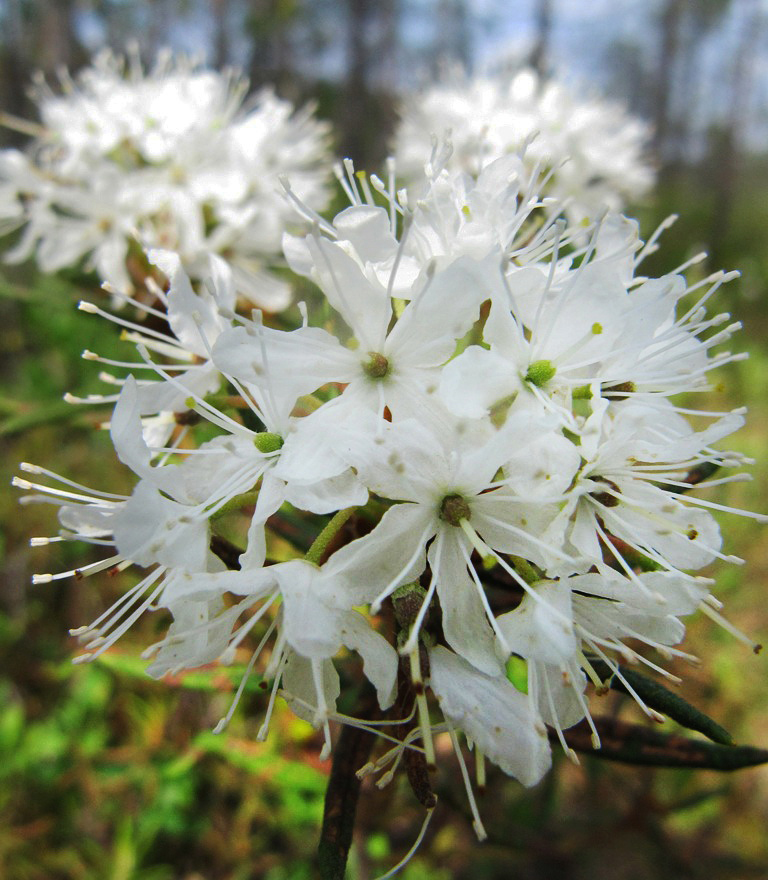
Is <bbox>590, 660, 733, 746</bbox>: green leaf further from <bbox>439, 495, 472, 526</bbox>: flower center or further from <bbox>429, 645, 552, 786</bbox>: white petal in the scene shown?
<bbox>439, 495, 472, 526</bbox>: flower center

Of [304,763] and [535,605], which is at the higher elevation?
[535,605]

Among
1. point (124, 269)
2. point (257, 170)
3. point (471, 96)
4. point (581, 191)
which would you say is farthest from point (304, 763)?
point (471, 96)

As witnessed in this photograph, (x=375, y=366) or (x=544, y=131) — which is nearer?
(x=375, y=366)

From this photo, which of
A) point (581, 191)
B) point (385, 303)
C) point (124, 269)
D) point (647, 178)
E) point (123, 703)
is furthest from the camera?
point (647, 178)

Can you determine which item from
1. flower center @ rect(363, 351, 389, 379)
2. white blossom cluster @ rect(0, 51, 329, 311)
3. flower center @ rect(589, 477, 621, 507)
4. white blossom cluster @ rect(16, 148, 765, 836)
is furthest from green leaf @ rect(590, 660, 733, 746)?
white blossom cluster @ rect(0, 51, 329, 311)

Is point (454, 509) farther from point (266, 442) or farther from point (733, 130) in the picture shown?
point (733, 130)

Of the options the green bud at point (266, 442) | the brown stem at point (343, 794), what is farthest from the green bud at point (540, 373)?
the brown stem at point (343, 794)

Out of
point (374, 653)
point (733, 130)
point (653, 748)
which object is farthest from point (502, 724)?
point (733, 130)

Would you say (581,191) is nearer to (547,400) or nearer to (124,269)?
(124,269)
